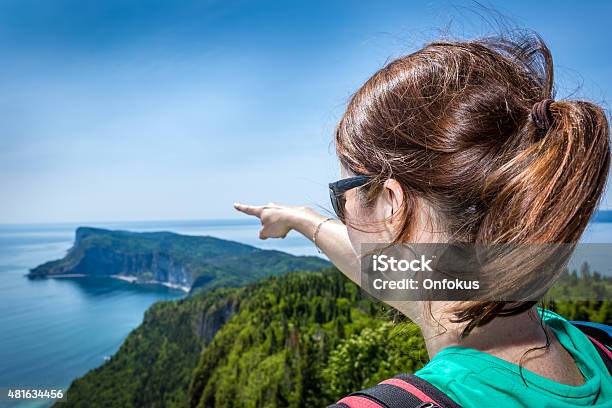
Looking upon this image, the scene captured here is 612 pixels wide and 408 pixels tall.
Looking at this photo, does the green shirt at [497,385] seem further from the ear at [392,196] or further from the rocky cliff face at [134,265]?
the rocky cliff face at [134,265]

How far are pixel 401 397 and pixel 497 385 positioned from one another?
148 mm

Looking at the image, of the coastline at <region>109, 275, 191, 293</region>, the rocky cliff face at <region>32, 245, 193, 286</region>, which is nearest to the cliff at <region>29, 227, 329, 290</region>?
the rocky cliff face at <region>32, 245, 193, 286</region>

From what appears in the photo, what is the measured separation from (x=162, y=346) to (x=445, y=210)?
37.2 meters

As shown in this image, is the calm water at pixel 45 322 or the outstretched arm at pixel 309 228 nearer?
the outstretched arm at pixel 309 228

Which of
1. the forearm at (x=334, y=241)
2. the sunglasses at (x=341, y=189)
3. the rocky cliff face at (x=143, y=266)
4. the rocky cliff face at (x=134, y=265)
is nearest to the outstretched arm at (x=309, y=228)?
the forearm at (x=334, y=241)

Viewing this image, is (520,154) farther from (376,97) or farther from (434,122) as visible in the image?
(376,97)

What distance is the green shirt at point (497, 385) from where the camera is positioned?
0.62 m

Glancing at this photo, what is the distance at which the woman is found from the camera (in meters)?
0.67

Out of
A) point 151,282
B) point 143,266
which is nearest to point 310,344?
point 143,266

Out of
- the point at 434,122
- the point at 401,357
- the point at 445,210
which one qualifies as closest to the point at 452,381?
the point at 445,210

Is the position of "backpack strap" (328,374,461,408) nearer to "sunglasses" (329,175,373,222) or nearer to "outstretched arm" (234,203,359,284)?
"sunglasses" (329,175,373,222)

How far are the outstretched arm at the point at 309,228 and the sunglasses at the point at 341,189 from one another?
15.9 inches

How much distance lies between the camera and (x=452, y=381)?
631 mm

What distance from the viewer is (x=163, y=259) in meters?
41.9
